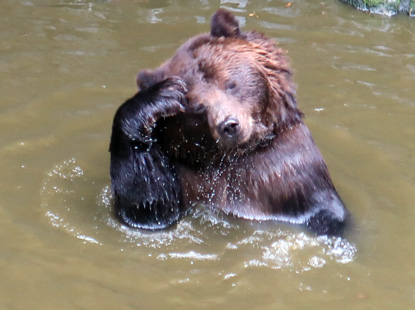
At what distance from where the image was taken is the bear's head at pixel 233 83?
4090 millimetres

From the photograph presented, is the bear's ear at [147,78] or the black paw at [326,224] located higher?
the bear's ear at [147,78]

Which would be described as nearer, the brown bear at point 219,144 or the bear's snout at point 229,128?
the bear's snout at point 229,128

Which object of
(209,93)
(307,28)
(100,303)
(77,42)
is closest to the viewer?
(100,303)

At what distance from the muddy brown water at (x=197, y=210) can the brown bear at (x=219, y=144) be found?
161 mm

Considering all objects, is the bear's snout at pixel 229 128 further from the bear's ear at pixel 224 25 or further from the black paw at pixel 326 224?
→ the black paw at pixel 326 224

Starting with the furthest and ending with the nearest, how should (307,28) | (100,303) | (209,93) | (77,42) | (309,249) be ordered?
(307,28), (77,42), (309,249), (209,93), (100,303)

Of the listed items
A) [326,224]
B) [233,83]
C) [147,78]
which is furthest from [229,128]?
[326,224]

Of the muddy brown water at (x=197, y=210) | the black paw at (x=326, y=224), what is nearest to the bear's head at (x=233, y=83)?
the black paw at (x=326, y=224)

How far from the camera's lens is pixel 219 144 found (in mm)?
4305

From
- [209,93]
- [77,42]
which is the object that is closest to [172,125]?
[209,93]

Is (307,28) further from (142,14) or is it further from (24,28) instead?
(24,28)

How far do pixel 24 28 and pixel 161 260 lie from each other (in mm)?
4169

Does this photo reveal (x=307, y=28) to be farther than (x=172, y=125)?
Yes

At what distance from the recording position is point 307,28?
7883 mm
